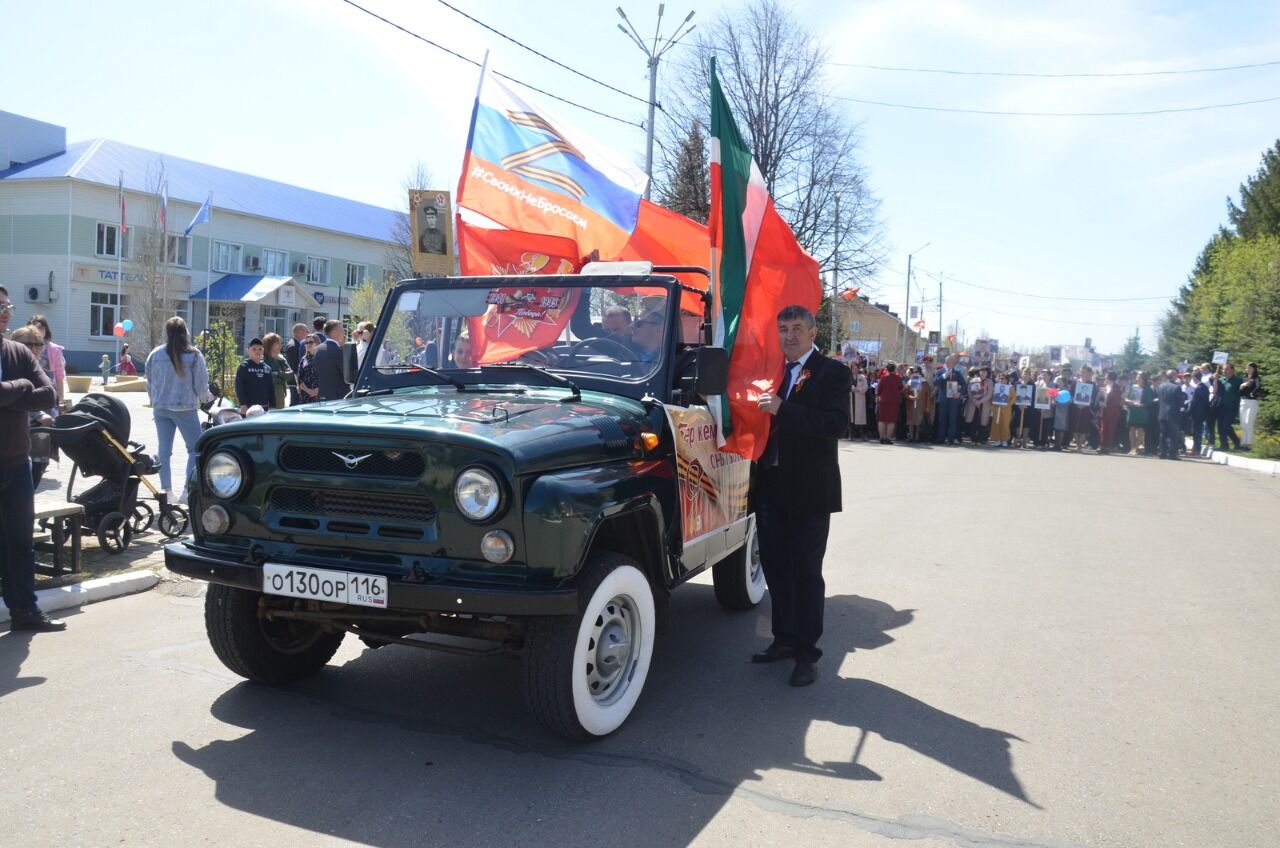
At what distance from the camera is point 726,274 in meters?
5.52

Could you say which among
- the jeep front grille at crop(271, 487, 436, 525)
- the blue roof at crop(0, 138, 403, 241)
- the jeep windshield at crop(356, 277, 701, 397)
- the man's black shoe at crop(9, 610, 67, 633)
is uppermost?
the blue roof at crop(0, 138, 403, 241)

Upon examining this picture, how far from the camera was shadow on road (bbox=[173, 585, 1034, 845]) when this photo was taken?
11.5 feet

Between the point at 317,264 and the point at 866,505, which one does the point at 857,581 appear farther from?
the point at 317,264

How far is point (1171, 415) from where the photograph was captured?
2134cm

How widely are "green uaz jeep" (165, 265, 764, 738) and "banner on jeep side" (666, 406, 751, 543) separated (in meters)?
0.02

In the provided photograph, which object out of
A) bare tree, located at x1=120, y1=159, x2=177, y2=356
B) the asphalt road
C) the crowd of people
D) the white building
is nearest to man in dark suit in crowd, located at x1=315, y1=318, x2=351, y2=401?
the asphalt road

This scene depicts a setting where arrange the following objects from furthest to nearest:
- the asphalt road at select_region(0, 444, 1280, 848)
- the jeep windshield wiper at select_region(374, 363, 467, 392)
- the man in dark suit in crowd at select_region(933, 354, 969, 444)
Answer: the man in dark suit in crowd at select_region(933, 354, 969, 444) < the jeep windshield wiper at select_region(374, 363, 467, 392) < the asphalt road at select_region(0, 444, 1280, 848)

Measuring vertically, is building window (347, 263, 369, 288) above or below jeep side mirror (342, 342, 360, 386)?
above

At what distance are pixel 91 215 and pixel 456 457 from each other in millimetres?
48031

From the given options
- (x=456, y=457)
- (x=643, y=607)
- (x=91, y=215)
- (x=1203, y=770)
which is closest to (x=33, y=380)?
(x=456, y=457)

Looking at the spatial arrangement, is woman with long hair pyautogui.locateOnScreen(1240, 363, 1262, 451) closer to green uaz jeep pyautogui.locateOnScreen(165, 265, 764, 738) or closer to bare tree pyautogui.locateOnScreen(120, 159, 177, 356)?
green uaz jeep pyautogui.locateOnScreen(165, 265, 764, 738)

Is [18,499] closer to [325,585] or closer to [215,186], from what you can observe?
[325,585]

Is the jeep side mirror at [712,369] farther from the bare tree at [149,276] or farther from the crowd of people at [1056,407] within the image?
the bare tree at [149,276]

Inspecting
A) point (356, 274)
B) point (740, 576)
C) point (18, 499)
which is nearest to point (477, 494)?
point (740, 576)
